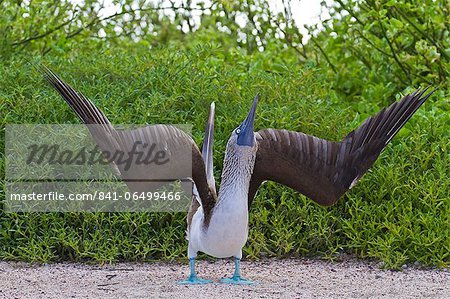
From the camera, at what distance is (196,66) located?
6.75 metres

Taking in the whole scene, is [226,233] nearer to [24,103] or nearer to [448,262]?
[448,262]

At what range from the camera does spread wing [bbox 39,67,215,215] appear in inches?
167

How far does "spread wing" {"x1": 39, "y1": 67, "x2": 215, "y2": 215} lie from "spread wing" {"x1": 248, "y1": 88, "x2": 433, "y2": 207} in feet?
1.14

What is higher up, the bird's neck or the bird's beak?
the bird's beak

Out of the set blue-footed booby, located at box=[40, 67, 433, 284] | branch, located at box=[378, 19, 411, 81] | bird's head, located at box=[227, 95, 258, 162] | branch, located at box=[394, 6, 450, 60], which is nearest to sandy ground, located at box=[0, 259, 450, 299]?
blue-footed booby, located at box=[40, 67, 433, 284]

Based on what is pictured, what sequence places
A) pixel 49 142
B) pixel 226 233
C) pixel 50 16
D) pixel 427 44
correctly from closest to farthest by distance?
1. pixel 226 233
2. pixel 49 142
3. pixel 427 44
4. pixel 50 16

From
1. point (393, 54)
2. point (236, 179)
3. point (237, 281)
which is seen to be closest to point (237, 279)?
point (237, 281)

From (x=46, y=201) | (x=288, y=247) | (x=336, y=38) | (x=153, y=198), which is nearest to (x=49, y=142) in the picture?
(x=46, y=201)

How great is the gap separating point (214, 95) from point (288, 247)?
151cm

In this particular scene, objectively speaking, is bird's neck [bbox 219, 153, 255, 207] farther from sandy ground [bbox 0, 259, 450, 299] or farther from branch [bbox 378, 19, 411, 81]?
branch [bbox 378, 19, 411, 81]

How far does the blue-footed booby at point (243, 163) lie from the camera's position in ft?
13.8

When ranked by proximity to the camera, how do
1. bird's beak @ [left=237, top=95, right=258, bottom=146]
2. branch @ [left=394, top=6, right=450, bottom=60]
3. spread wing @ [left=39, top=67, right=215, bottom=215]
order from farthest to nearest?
branch @ [left=394, top=6, right=450, bottom=60] → spread wing @ [left=39, top=67, right=215, bottom=215] → bird's beak @ [left=237, top=95, right=258, bottom=146]

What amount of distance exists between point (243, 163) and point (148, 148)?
49cm

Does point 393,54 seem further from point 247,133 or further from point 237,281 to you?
point 247,133
